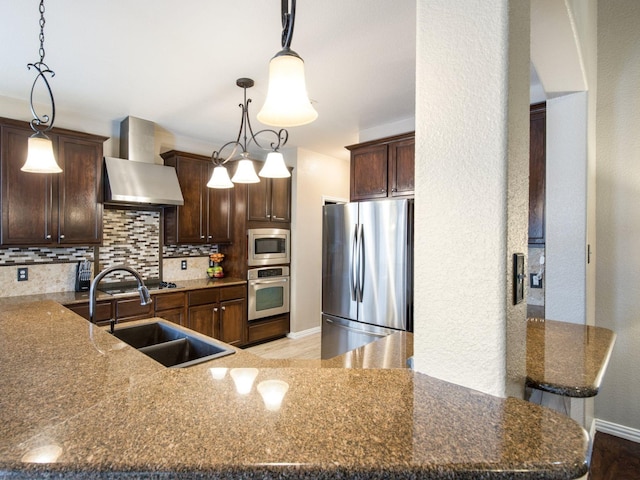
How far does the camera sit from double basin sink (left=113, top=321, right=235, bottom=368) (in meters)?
1.72

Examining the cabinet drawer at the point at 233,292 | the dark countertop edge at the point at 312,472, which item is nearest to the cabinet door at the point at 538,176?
the dark countertop edge at the point at 312,472

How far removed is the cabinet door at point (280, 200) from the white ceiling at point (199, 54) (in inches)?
47.3

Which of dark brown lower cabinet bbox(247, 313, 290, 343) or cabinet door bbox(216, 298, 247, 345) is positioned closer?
cabinet door bbox(216, 298, 247, 345)

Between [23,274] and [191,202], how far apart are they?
1675mm

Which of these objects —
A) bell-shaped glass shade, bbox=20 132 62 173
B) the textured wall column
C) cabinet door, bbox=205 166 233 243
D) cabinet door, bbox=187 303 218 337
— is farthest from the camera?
cabinet door, bbox=205 166 233 243

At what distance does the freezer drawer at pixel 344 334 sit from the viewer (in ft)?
9.84

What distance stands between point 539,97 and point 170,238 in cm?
398

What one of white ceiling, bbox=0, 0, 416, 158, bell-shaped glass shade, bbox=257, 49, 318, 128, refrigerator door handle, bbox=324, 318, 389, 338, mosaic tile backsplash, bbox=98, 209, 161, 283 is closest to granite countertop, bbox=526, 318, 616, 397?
bell-shaped glass shade, bbox=257, 49, 318, 128

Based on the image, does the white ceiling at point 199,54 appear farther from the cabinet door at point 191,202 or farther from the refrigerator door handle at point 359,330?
the refrigerator door handle at point 359,330

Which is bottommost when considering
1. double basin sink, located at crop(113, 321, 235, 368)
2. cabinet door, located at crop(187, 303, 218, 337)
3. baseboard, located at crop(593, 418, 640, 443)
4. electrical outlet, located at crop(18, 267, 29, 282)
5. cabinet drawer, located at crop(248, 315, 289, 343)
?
baseboard, located at crop(593, 418, 640, 443)

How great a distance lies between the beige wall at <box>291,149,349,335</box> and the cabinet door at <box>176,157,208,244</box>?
1.26 m

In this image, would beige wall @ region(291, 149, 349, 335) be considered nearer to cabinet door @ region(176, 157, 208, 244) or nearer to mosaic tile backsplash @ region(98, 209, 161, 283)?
cabinet door @ region(176, 157, 208, 244)

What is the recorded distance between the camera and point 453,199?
0.72 metres

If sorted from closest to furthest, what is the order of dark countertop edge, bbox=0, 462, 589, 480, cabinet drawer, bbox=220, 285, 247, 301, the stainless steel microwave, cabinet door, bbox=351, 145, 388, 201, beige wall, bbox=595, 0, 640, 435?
dark countertop edge, bbox=0, 462, 589, 480
beige wall, bbox=595, 0, 640, 435
cabinet door, bbox=351, 145, 388, 201
cabinet drawer, bbox=220, 285, 247, 301
the stainless steel microwave
